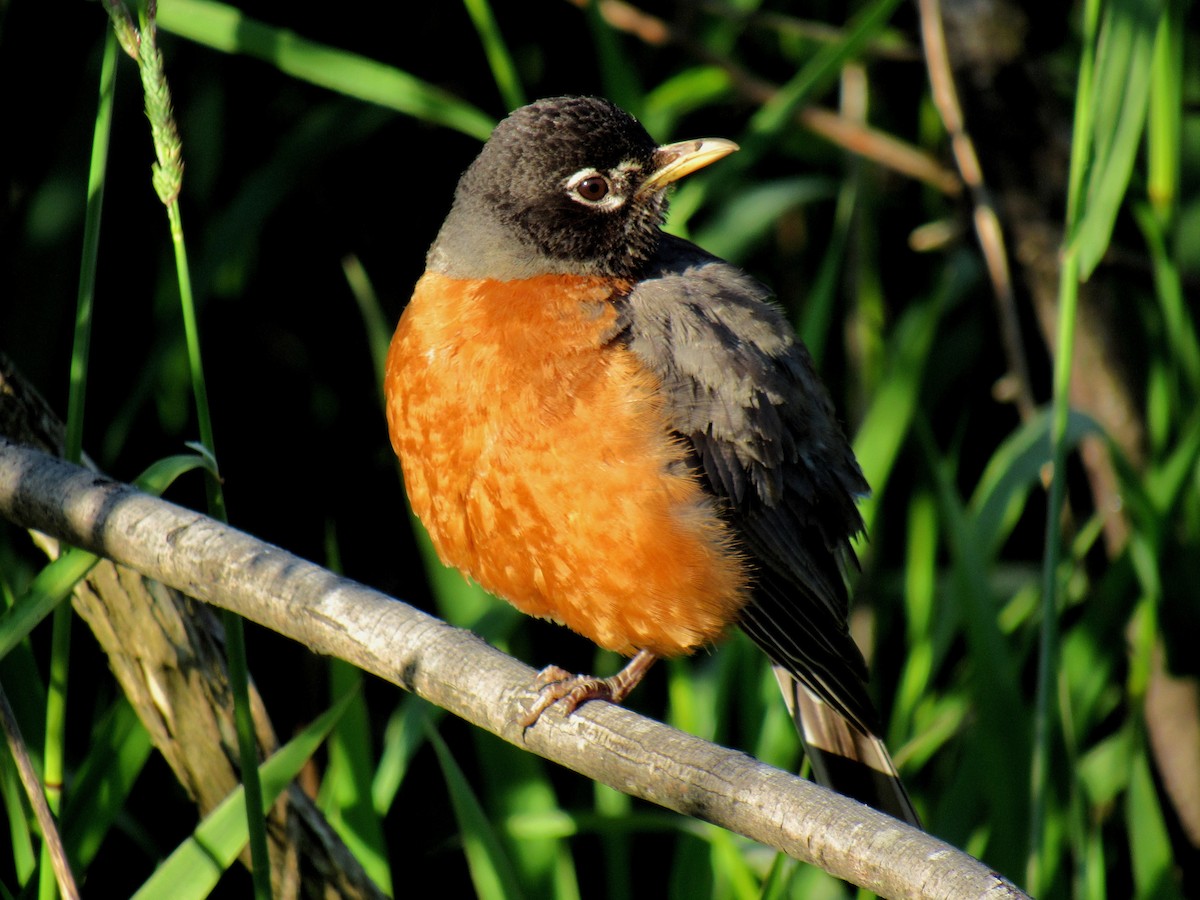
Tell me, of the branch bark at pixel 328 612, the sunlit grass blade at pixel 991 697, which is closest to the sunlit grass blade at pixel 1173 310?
the sunlit grass blade at pixel 991 697

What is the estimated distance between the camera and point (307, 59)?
3.89m

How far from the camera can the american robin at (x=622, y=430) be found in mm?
3477

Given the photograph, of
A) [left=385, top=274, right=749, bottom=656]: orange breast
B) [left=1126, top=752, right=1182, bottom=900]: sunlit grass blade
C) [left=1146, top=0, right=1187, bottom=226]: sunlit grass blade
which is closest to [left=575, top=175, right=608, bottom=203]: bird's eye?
[left=385, top=274, right=749, bottom=656]: orange breast

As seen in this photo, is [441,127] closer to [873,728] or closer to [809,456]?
[809,456]

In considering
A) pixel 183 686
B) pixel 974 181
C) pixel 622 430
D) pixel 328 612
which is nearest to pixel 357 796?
pixel 183 686

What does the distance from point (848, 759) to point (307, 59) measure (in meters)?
2.54

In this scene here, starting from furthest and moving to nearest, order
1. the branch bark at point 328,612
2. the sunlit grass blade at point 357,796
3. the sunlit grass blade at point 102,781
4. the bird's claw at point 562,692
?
the sunlit grass blade at point 357,796
the sunlit grass blade at point 102,781
the bird's claw at point 562,692
the branch bark at point 328,612

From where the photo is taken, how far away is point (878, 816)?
216cm

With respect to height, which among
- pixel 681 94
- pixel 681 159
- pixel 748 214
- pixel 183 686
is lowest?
pixel 183 686

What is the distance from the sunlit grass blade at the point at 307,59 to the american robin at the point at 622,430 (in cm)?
22

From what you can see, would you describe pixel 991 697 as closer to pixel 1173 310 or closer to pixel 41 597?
pixel 1173 310

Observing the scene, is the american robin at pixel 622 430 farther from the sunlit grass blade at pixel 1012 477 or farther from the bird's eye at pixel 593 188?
the sunlit grass blade at pixel 1012 477

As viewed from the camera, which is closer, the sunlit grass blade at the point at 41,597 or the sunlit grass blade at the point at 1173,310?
the sunlit grass blade at the point at 41,597

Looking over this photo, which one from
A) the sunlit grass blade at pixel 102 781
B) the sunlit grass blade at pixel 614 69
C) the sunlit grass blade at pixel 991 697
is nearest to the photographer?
the sunlit grass blade at pixel 102 781
